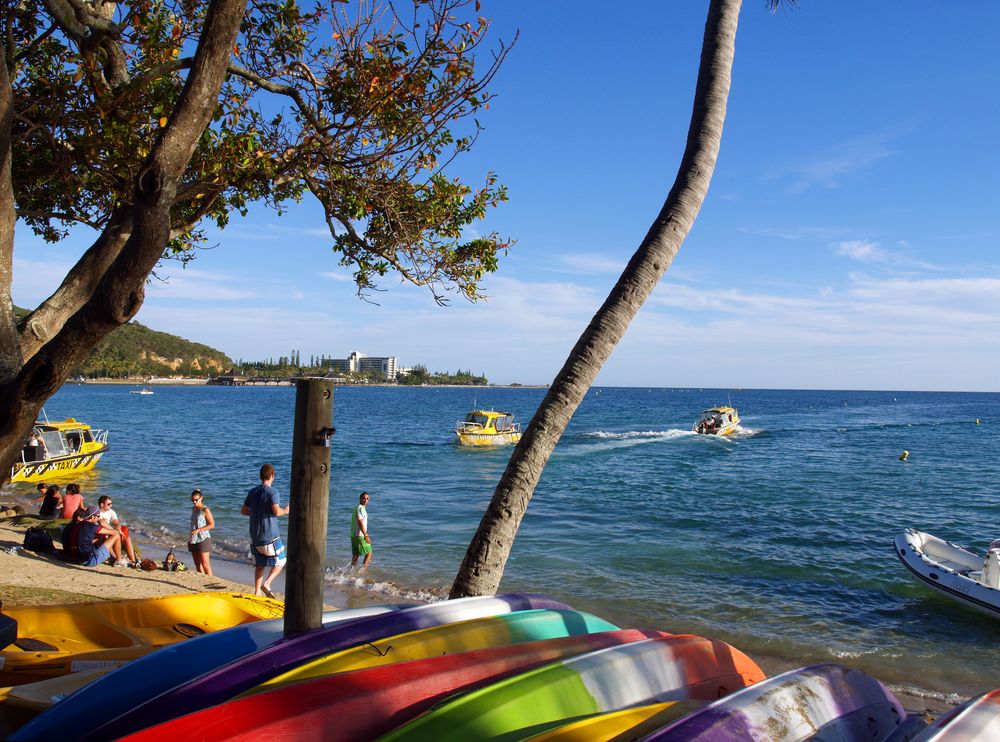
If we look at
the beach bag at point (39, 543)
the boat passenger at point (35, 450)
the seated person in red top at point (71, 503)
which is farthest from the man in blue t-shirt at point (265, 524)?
the boat passenger at point (35, 450)

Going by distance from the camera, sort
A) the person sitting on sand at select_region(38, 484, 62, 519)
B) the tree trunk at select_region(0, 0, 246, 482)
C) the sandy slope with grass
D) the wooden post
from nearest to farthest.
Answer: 1. the wooden post
2. the tree trunk at select_region(0, 0, 246, 482)
3. the sandy slope with grass
4. the person sitting on sand at select_region(38, 484, 62, 519)

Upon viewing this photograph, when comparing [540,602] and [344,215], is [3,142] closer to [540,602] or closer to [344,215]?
[344,215]

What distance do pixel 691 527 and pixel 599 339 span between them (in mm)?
15377

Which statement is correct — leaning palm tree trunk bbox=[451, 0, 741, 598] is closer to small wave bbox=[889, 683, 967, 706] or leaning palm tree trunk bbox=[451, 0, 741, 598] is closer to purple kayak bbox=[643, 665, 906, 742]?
purple kayak bbox=[643, 665, 906, 742]

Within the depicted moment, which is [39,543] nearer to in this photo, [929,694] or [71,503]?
[71,503]

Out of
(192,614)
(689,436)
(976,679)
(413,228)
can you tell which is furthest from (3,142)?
(689,436)

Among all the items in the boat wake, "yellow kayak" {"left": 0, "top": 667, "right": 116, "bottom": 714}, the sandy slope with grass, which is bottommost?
the boat wake

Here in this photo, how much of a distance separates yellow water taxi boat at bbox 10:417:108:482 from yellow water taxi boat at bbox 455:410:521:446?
17.8 meters

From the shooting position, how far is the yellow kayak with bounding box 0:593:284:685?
17.0ft

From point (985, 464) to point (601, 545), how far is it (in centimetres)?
2769

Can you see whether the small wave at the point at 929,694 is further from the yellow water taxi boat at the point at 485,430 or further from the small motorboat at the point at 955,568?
the yellow water taxi boat at the point at 485,430

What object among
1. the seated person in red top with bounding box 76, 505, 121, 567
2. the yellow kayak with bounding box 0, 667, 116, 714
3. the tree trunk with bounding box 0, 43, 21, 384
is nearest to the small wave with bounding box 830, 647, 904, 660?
the yellow kayak with bounding box 0, 667, 116, 714

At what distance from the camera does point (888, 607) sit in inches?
478

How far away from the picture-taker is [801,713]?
11.8 ft
